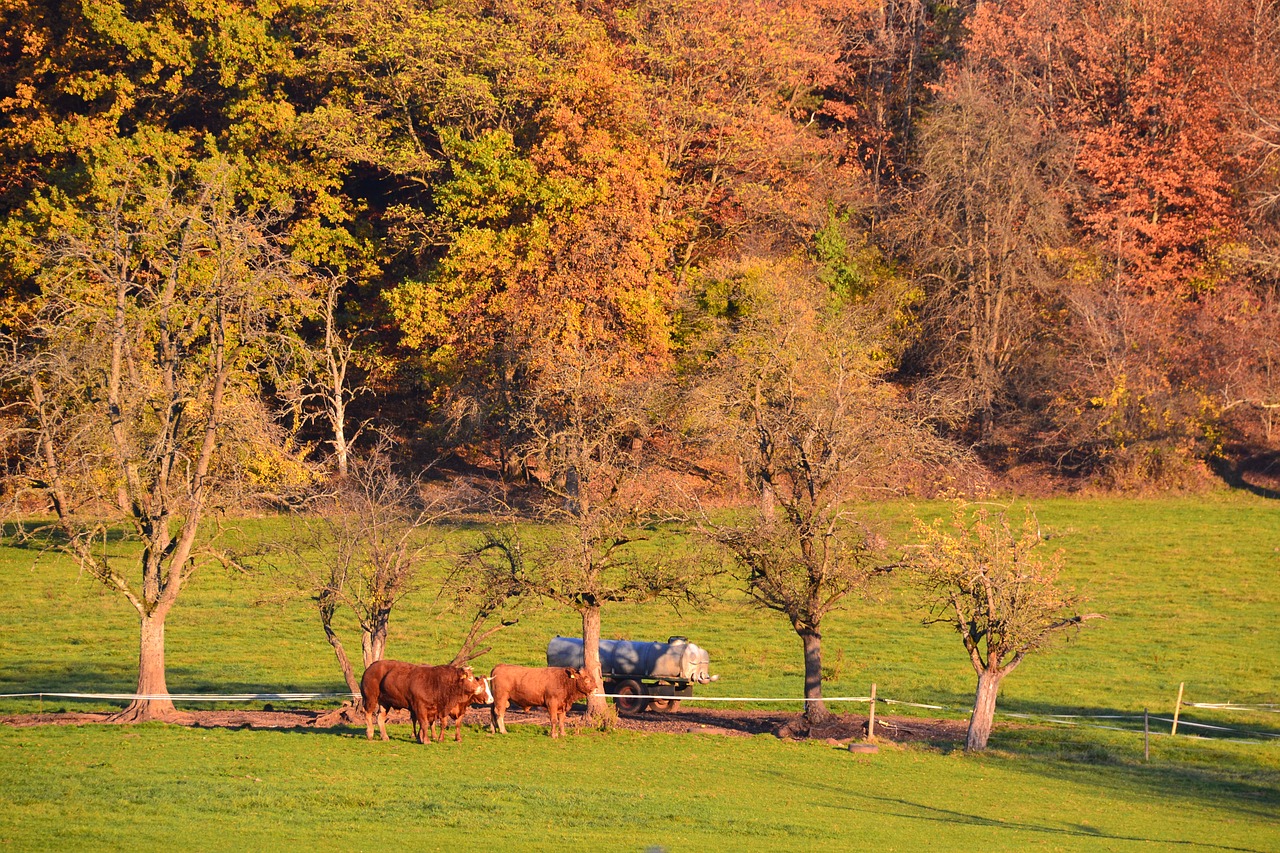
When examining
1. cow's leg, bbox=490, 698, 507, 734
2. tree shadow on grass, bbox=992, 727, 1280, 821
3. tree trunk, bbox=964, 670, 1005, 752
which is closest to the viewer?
tree shadow on grass, bbox=992, 727, 1280, 821

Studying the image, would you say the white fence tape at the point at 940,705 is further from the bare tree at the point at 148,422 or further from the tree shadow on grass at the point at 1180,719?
the bare tree at the point at 148,422

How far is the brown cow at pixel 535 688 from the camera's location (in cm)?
2994

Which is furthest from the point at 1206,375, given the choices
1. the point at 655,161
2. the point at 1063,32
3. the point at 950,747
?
the point at 950,747

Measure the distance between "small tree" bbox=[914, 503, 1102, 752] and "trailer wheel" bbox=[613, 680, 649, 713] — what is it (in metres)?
7.16

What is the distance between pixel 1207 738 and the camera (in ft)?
107

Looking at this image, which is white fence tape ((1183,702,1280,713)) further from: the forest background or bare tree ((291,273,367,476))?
bare tree ((291,273,367,476))

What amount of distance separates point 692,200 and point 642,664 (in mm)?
32322

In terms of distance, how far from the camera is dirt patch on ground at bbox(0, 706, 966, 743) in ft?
98.9

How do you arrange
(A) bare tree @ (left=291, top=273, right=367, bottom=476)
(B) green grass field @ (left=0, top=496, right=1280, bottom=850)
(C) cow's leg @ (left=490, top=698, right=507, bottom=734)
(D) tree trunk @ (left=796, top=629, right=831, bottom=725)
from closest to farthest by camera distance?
(B) green grass field @ (left=0, top=496, right=1280, bottom=850)
(C) cow's leg @ (left=490, top=698, right=507, bottom=734)
(D) tree trunk @ (left=796, top=629, right=831, bottom=725)
(A) bare tree @ (left=291, top=273, right=367, bottom=476)

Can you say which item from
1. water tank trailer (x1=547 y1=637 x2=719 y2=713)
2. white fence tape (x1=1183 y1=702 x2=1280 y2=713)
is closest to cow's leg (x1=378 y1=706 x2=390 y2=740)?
water tank trailer (x1=547 y1=637 x2=719 y2=713)

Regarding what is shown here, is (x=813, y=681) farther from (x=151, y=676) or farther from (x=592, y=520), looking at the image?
(x=151, y=676)

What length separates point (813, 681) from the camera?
104 feet

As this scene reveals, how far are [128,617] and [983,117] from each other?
43113mm

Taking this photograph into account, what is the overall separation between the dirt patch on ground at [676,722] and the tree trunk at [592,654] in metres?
0.59
